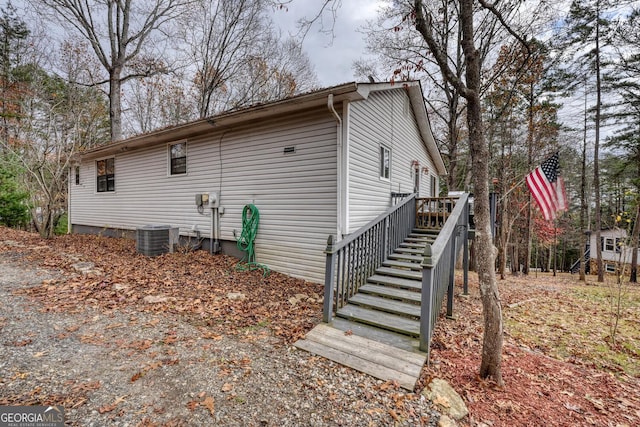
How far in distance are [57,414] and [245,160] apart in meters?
5.70

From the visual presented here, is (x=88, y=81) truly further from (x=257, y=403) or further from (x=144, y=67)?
(x=257, y=403)

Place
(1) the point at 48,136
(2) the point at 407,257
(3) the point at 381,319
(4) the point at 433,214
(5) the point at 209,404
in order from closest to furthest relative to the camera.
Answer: (5) the point at 209,404 → (3) the point at 381,319 → (2) the point at 407,257 → (4) the point at 433,214 → (1) the point at 48,136

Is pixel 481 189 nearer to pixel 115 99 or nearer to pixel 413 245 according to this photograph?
pixel 413 245

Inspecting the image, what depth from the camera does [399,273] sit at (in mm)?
4969

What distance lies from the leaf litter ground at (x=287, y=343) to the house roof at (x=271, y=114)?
376 cm

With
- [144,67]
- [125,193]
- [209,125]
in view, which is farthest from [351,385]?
[144,67]

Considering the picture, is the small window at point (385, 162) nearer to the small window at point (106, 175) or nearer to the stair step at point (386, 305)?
the stair step at point (386, 305)

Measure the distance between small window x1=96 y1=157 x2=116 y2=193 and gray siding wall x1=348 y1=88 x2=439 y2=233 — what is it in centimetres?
1016

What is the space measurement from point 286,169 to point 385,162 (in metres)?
2.99

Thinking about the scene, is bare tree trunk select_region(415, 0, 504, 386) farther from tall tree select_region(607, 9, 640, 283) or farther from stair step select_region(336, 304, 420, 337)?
tall tree select_region(607, 9, 640, 283)

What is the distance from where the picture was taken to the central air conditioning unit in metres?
7.31

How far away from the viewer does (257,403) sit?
2.45 meters

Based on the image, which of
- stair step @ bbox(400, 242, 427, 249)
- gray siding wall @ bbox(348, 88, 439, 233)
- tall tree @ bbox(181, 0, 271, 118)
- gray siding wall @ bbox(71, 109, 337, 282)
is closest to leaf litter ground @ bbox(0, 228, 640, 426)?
gray siding wall @ bbox(71, 109, 337, 282)

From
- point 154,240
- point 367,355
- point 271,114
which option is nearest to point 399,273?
point 367,355
